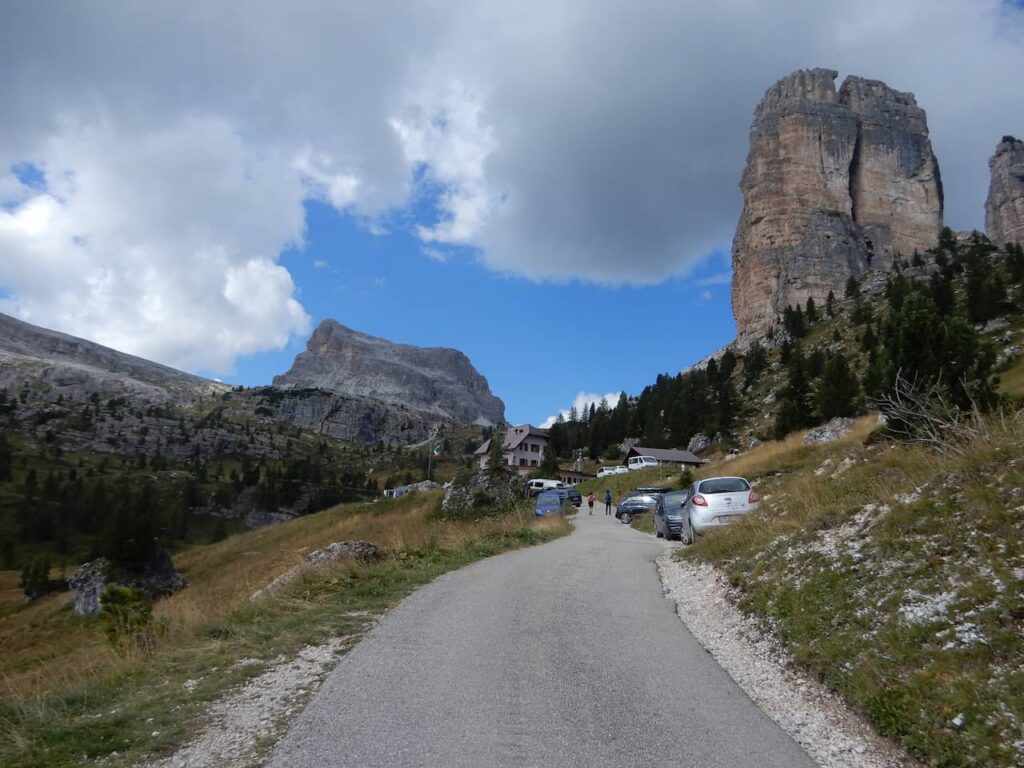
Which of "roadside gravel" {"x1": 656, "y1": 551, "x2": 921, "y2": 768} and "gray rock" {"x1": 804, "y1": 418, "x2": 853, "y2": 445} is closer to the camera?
"roadside gravel" {"x1": 656, "y1": 551, "x2": 921, "y2": 768}

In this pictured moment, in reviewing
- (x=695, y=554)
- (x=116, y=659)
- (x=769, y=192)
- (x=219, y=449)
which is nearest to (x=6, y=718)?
(x=116, y=659)

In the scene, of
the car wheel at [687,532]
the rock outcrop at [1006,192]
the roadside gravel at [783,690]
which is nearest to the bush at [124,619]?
the roadside gravel at [783,690]

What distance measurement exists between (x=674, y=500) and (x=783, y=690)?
17044 millimetres

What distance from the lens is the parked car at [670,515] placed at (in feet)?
69.3

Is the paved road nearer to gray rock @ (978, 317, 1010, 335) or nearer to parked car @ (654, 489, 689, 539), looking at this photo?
parked car @ (654, 489, 689, 539)

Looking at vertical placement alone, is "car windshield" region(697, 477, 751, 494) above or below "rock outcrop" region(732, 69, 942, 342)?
below

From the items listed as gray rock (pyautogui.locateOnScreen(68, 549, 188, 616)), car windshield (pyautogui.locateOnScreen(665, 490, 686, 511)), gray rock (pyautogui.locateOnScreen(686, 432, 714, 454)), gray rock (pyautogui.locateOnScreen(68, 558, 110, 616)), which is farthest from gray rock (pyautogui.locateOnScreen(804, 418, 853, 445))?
gray rock (pyautogui.locateOnScreen(68, 558, 110, 616))

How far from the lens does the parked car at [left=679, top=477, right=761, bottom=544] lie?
15594 mm

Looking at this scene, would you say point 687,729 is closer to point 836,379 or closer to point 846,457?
point 846,457

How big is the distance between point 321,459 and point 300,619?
18960 cm

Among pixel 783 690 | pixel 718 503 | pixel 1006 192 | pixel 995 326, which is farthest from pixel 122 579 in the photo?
pixel 1006 192

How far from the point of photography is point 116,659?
7207 millimetres

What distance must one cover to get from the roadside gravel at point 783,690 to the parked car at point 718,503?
591cm

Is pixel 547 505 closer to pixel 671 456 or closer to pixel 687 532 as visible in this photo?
pixel 687 532
